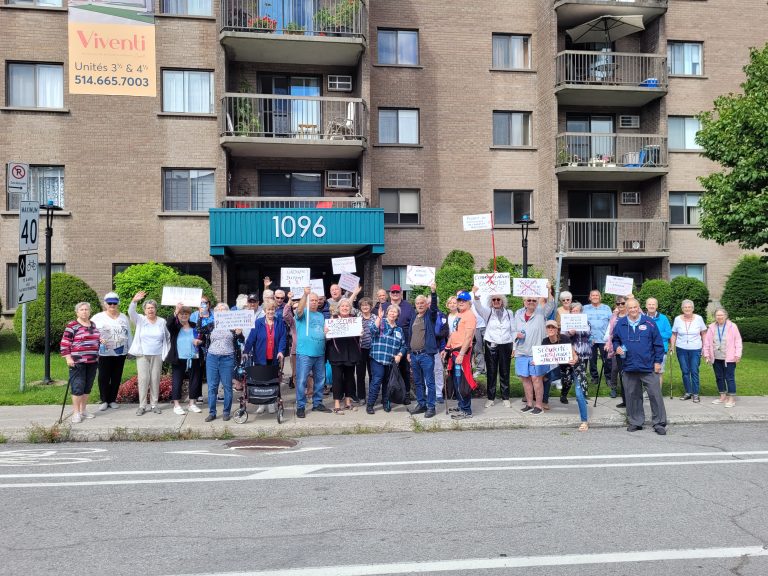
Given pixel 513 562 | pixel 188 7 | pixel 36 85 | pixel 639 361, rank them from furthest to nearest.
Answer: pixel 188 7
pixel 36 85
pixel 639 361
pixel 513 562

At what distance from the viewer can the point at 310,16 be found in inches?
821

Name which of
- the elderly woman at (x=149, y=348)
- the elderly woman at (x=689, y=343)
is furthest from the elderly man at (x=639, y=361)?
the elderly woman at (x=149, y=348)

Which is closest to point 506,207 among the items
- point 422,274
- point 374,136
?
point 374,136

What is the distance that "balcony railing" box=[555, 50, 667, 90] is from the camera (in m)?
23.1

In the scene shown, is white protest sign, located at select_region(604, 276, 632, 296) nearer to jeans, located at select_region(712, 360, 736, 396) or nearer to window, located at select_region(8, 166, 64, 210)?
jeans, located at select_region(712, 360, 736, 396)

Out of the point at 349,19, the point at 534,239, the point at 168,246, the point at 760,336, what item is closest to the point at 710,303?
the point at 760,336

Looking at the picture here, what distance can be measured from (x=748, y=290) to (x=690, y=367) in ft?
47.6

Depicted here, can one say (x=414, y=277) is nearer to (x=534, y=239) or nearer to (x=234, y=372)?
(x=234, y=372)

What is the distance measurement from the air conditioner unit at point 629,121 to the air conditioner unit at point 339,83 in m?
10.4

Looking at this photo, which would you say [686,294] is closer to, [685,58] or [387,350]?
[685,58]

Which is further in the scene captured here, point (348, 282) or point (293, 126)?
point (293, 126)

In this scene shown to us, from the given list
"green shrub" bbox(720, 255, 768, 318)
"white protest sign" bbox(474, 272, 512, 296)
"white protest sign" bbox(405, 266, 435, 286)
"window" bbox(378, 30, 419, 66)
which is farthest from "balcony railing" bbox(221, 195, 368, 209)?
"green shrub" bbox(720, 255, 768, 318)

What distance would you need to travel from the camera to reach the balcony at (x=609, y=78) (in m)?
22.8

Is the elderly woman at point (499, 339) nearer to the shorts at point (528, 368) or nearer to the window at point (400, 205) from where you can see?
the shorts at point (528, 368)
